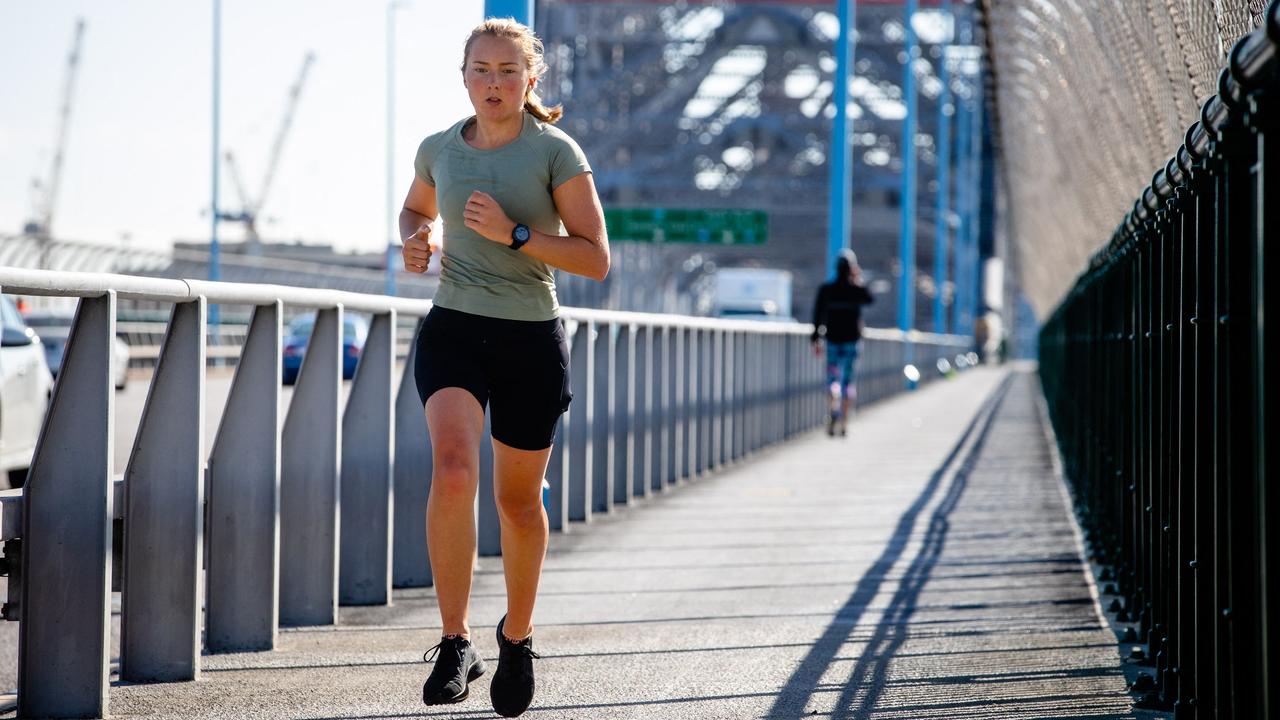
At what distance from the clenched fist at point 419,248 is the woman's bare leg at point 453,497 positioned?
335 millimetres

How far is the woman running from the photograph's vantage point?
4.64m

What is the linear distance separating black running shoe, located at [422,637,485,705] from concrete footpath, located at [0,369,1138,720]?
200 mm

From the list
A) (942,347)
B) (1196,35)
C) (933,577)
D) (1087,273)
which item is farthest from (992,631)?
(942,347)

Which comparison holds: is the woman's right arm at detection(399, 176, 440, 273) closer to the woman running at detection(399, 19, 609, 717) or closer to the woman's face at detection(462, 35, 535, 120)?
the woman running at detection(399, 19, 609, 717)

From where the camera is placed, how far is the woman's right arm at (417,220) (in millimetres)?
4730

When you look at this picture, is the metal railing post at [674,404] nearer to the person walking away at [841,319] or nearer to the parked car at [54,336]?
the person walking away at [841,319]

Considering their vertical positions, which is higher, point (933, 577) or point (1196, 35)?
point (1196, 35)

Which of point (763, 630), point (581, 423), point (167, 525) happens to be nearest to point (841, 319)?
point (581, 423)

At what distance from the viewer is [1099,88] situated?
36.4ft

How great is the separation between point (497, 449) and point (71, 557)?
1.10 m

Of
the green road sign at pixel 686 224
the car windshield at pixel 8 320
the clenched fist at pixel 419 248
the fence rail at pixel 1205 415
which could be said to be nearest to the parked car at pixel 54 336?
the car windshield at pixel 8 320

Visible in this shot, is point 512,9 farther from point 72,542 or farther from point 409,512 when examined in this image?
point 72,542

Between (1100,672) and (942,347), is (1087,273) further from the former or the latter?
(942,347)

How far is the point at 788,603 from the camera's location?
7.07 metres
